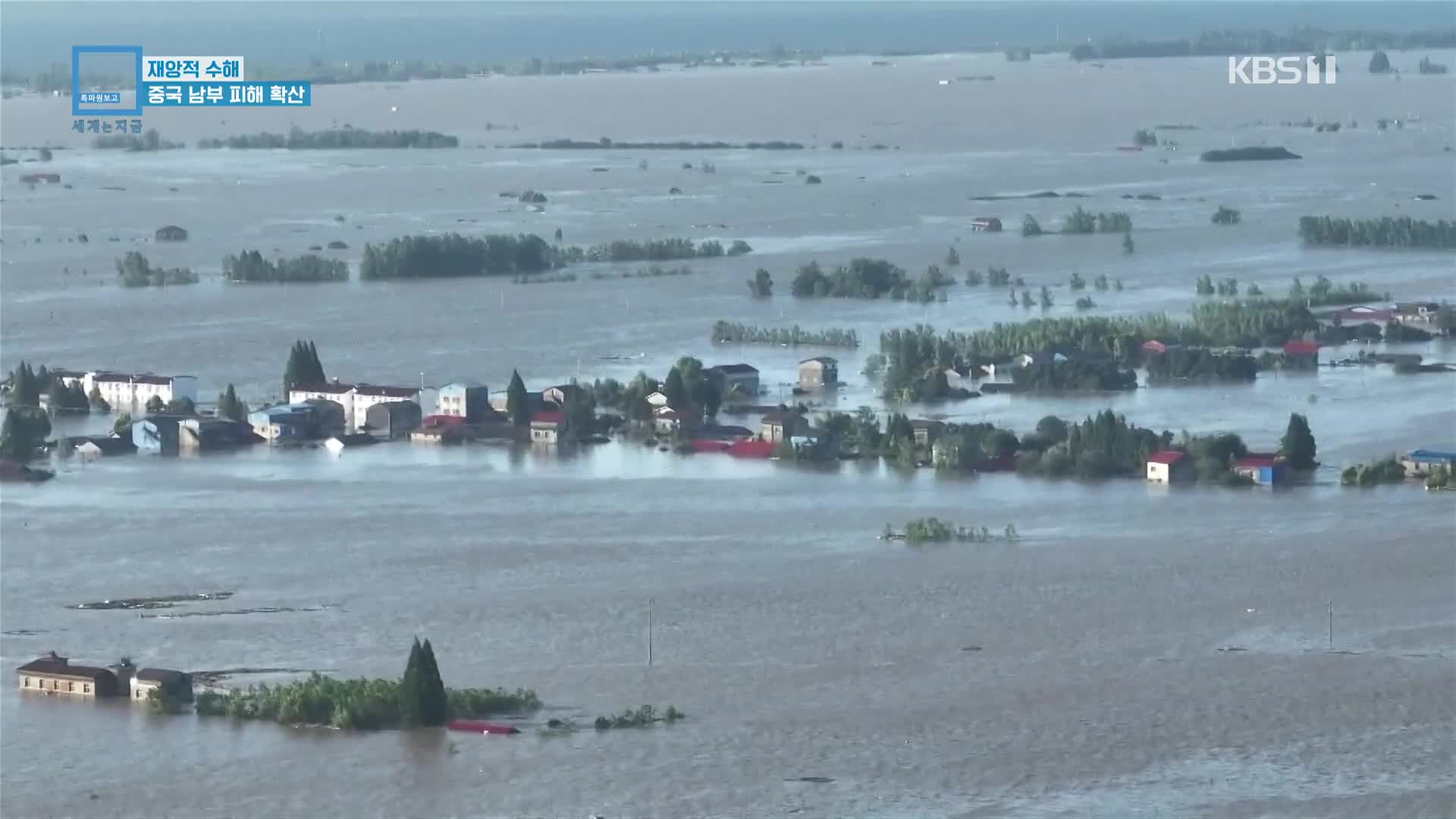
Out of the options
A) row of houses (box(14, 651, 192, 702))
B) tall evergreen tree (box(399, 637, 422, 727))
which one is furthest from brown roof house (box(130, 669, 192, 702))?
tall evergreen tree (box(399, 637, 422, 727))

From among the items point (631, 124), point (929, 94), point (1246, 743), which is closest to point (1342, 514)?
point (1246, 743)

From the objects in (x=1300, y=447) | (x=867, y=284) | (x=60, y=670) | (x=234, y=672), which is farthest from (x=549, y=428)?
(x=867, y=284)

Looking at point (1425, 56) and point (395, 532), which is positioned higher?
point (1425, 56)

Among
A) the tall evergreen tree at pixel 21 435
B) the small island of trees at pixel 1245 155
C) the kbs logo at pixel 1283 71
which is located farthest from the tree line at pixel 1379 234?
the kbs logo at pixel 1283 71

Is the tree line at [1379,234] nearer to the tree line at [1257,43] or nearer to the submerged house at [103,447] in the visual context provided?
the submerged house at [103,447]

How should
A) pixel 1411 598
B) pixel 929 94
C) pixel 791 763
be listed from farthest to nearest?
pixel 929 94
pixel 1411 598
pixel 791 763

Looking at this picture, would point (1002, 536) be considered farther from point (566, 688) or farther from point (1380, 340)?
point (1380, 340)
